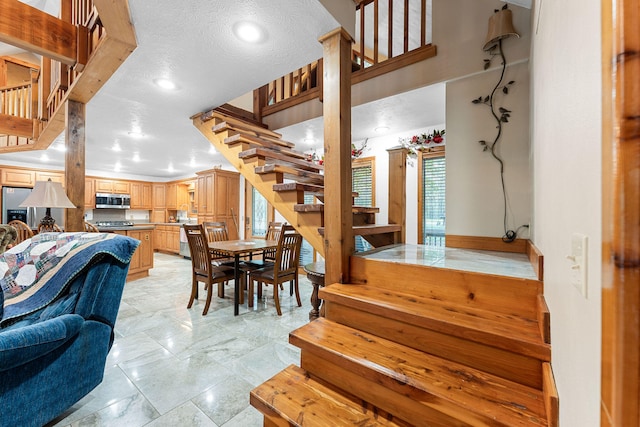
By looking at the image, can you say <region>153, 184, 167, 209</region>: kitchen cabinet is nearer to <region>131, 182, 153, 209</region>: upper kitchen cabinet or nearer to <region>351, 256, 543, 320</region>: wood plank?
<region>131, 182, 153, 209</region>: upper kitchen cabinet

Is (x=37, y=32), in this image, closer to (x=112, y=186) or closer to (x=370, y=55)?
(x=370, y=55)

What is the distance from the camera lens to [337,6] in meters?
1.72

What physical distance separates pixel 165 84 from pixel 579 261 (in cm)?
309

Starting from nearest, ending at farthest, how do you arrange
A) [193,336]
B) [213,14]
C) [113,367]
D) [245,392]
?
[213,14]
[245,392]
[113,367]
[193,336]

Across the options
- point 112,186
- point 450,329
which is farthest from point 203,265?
point 112,186

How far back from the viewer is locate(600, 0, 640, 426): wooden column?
0.34m

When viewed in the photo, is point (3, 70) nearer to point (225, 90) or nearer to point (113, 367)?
point (225, 90)

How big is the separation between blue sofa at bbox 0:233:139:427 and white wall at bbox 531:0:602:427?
2010 mm

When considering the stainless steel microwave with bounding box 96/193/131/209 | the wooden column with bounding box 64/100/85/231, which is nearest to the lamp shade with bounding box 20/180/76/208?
the wooden column with bounding box 64/100/85/231

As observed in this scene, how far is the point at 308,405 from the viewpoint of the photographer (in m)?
1.22

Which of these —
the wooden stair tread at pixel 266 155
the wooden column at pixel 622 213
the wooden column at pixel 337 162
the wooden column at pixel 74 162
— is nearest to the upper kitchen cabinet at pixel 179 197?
the wooden column at pixel 74 162

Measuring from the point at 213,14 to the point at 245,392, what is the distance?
8.19 feet

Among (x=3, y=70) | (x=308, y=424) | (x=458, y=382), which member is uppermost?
(x=3, y=70)

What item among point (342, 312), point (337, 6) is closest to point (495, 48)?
point (337, 6)
